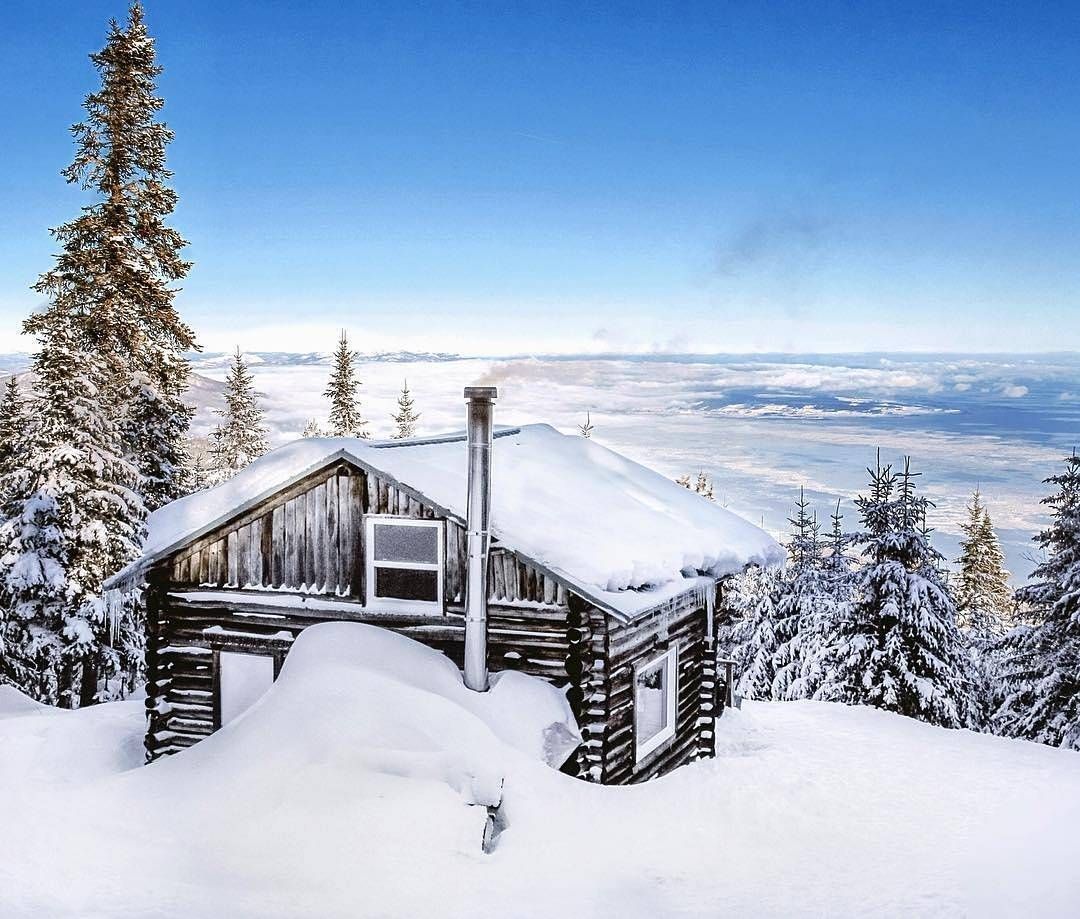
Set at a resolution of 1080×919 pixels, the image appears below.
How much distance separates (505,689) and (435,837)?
361 cm

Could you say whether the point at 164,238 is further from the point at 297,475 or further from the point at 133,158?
the point at 297,475

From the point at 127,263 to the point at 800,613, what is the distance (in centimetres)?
2175

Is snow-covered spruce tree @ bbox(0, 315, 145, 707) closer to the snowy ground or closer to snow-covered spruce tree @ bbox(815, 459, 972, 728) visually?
the snowy ground

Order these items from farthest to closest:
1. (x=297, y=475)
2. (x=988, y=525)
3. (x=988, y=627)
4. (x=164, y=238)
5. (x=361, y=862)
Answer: (x=988, y=525)
(x=988, y=627)
(x=164, y=238)
(x=297, y=475)
(x=361, y=862)

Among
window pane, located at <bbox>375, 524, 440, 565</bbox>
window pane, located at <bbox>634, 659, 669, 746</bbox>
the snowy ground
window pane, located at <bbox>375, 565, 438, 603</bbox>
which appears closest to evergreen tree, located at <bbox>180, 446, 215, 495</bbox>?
window pane, located at <bbox>634, 659, 669, 746</bbox>

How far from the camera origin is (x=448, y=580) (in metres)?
13.9

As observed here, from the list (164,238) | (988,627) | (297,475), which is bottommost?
(988,627)

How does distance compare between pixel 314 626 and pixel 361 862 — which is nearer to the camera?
pixel 361 862

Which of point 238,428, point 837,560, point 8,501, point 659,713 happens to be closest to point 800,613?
point 837,560

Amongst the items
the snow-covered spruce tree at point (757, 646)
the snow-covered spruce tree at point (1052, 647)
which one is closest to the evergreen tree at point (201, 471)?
the snow-covered spruce tree at point (757, 646)

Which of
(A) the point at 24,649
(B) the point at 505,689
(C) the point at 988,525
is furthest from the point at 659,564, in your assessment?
(C) the point at 988,525

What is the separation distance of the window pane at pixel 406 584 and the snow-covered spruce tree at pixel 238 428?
31513 millimetres

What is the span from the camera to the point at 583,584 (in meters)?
12.5

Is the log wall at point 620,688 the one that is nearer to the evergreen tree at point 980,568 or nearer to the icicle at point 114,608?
the icicle at point 114,608
